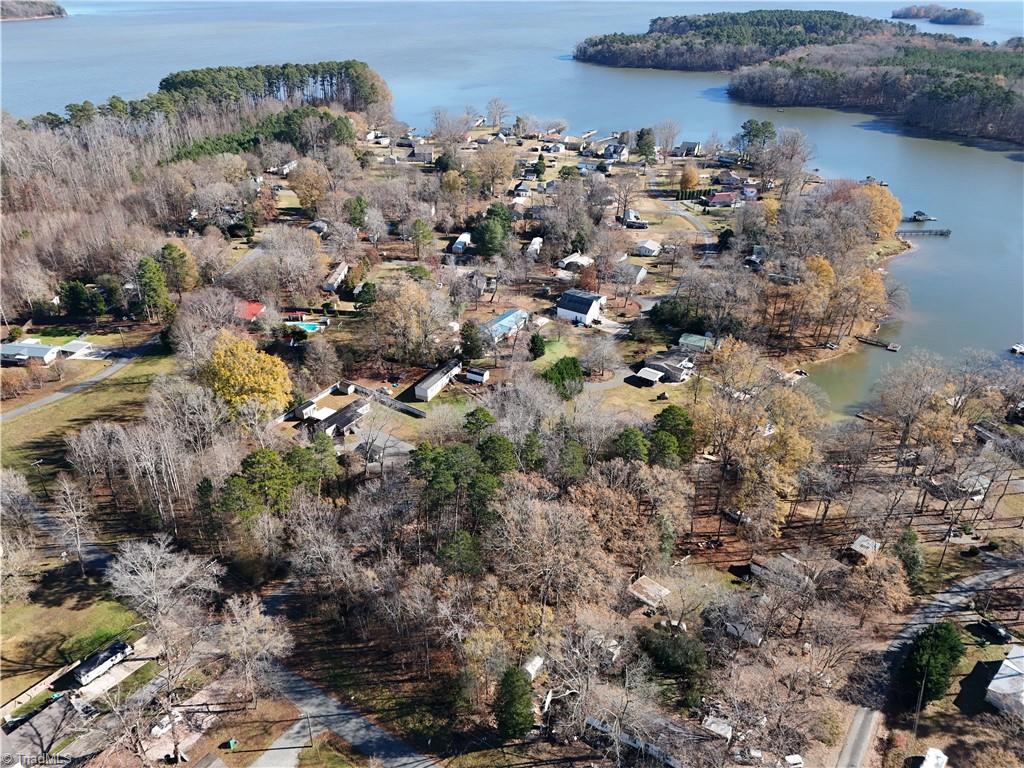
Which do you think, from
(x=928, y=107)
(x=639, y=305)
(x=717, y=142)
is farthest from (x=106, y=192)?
(x=928, y=107)

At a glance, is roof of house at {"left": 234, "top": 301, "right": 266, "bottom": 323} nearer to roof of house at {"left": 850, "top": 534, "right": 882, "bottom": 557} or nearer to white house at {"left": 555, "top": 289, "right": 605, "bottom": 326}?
white house at {"left": 555, "top": 289, "right": 605, "bottom": 326}

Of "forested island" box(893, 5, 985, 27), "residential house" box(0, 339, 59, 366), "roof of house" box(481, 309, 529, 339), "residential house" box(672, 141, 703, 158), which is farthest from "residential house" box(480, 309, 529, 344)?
"forested island" box(893, 5, 985, 27)

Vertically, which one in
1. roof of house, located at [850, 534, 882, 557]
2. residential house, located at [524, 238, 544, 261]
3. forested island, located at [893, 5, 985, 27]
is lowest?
roof of house, located at [850, 534, 882, 557]

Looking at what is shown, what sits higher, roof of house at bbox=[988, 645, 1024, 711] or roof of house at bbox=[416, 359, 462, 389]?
roof of house at bbox=[416, 359, 462, 389]

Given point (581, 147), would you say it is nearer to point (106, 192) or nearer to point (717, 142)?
point (717, 142)

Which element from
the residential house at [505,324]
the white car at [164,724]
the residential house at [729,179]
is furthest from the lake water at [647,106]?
the white car at [164,724]

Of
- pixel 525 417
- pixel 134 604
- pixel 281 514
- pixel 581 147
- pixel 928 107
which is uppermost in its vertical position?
pixel 928 107

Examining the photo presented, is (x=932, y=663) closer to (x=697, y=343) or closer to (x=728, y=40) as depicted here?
(x=697, y=343)
